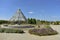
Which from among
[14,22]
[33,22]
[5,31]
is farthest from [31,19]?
[5,31]

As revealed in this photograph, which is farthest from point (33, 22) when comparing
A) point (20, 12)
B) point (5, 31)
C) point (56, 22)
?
point (5, 31)

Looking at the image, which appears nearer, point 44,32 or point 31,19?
point 44,32

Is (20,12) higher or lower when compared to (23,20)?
higher

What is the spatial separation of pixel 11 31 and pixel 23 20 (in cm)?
823

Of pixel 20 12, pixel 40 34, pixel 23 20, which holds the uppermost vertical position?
pixel 20 12

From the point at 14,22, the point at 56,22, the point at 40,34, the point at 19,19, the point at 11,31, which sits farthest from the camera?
the point at 56,22

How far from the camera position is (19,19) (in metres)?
20.6

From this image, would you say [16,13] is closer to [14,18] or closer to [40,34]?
[14,18]

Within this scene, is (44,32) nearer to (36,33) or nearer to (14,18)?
(36,33)

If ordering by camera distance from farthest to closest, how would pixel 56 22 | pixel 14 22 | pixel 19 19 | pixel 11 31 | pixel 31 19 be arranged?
1. pixel 56 22
2. pixel 31 19
3. pixel 14 22
4. pixel 19 19
5. pixel 11 31

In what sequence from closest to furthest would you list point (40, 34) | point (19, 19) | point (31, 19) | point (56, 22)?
1. point (40, 34)
2. point (19, 19)
3. point (31, 19)
4. point (56, 22)

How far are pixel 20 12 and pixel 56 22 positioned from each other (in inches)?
755

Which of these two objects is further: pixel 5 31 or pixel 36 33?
pixel 5 31

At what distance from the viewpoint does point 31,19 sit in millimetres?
31172
